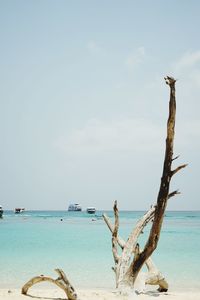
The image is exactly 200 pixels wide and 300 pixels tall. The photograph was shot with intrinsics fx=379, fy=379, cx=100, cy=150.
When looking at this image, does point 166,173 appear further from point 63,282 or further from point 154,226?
point 63,282

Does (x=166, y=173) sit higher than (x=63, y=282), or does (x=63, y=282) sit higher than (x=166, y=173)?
(x=166, y=173)

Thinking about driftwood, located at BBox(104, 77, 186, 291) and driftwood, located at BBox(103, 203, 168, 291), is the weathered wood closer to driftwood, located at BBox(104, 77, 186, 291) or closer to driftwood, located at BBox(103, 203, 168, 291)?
driftwood, located at BBox(104, 77, 186, 291)

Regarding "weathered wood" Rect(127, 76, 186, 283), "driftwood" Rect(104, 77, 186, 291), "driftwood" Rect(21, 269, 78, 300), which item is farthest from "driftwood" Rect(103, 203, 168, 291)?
"driftwood" Rect(21, 269, 78, 300)

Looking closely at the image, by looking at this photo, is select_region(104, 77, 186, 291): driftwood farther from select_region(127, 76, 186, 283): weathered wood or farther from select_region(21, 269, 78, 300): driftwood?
select_region(21, 269, 78, 300): driftwood

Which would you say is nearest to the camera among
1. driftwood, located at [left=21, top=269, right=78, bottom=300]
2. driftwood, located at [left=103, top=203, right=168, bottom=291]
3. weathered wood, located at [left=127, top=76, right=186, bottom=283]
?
driftwood, located at [left=21, top=269, right=78, bottom=300]

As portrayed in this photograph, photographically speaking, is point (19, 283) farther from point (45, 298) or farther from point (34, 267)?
point (45, 298)

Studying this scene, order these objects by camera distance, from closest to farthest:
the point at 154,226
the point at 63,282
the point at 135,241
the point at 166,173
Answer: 1. the point at 63,282
2. the point at 166,173
3. the point at 154,226
4. the point at 135,241

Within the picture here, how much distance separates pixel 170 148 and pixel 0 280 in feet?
27.4

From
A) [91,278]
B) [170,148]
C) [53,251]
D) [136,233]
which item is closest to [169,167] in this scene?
[170,148]

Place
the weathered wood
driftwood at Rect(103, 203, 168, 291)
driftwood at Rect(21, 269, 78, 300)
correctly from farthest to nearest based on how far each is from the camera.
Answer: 1. driftwood at Rect(103, 203, 168, 291)
2. the weathered wood
3. driftwood at Rect(21, 269, 78, 300)

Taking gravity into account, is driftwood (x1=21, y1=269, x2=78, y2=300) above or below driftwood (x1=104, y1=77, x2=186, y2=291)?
below

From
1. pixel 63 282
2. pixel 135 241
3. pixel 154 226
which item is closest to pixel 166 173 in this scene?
pixel 154 226

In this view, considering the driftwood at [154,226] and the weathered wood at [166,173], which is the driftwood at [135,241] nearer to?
the driftwood at [154,226]

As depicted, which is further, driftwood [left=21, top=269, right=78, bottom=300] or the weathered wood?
the weathered wood
